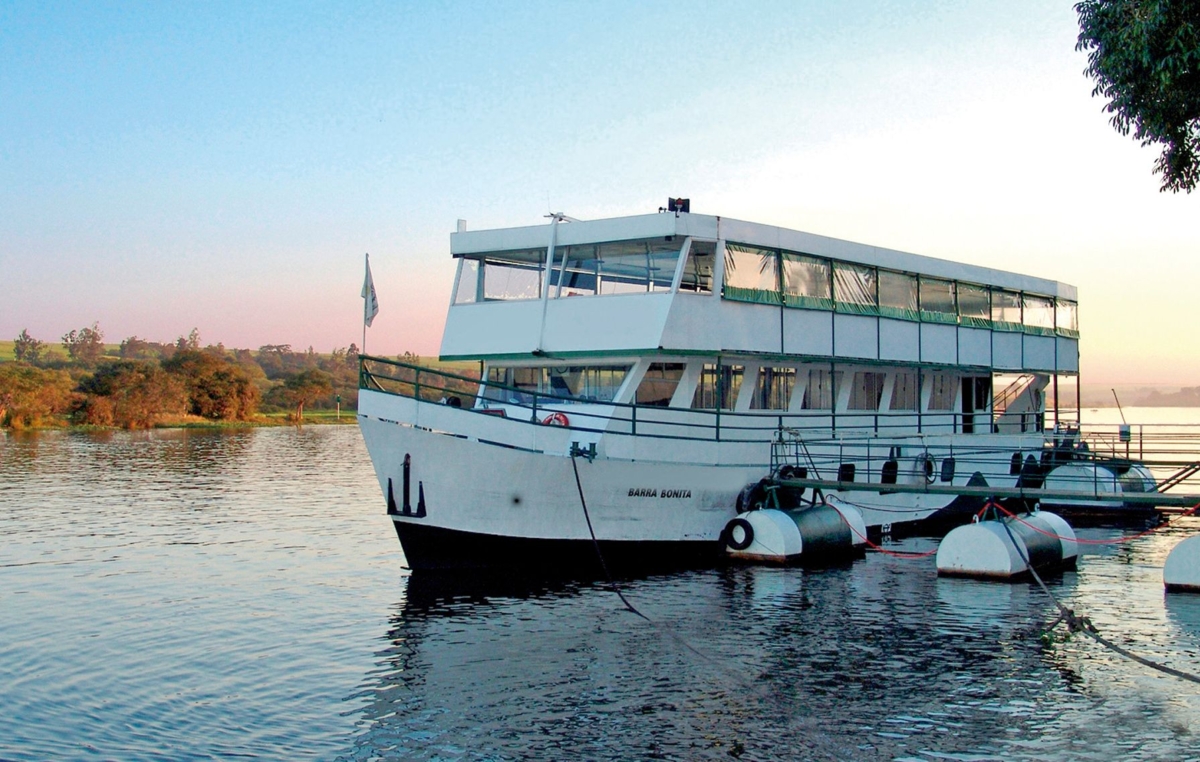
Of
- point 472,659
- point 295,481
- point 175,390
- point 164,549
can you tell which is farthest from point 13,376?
point 472,659

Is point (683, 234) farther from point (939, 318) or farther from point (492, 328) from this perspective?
point (939, 318)

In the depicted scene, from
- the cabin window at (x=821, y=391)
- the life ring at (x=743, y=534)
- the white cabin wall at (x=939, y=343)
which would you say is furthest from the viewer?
the white cabin wall at (x=939, y=343)

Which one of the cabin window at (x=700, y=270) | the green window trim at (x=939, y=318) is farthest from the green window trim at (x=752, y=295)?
the green window trim at (x=939, y=318)

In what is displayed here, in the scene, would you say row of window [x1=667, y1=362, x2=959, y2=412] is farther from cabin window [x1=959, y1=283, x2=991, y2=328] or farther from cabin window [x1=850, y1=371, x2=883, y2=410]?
cabin window [x1=959, y1=283, x2=991, y2=328]

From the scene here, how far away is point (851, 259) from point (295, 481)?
2674cm

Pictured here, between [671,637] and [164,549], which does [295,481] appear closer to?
[164,549]

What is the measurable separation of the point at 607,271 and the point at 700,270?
1862 mm

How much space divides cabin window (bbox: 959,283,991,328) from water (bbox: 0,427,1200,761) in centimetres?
788

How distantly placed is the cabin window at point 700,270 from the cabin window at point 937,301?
801 centimetres

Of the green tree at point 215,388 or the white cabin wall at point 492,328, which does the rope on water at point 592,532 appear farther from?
the green tree at point 215,388

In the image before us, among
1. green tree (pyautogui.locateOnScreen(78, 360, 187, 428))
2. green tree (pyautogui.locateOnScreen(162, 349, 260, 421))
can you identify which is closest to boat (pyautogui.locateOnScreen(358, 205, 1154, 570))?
green tree (pyautogui.locateOnScreen(78, 360, 187, 428))

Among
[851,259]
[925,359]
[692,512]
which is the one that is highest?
[851,259]

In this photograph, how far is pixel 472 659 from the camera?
1393cm

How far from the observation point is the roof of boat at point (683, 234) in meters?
21.3
